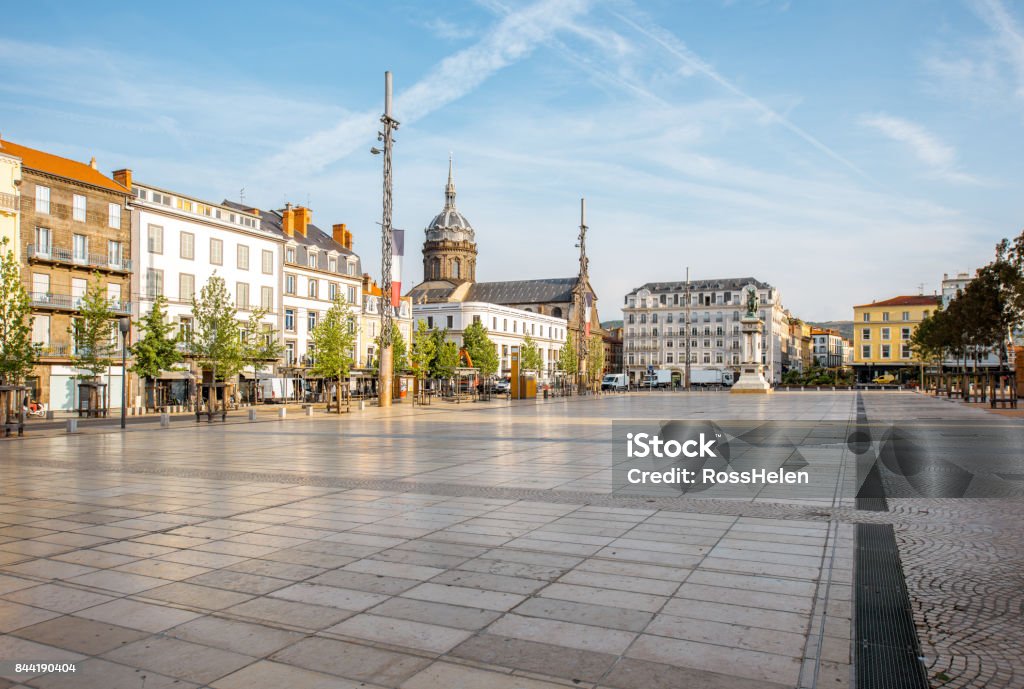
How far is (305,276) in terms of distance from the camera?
67062 millimetres

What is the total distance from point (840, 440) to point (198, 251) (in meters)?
47.6

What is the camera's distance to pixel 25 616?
5.84 meters

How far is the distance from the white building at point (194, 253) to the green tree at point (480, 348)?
37.8m

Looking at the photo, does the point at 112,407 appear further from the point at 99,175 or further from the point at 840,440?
the point at 840,440

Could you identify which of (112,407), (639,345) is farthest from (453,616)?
(639,345)

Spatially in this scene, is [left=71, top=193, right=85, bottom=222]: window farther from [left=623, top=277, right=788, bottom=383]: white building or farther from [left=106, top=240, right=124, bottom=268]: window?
[left=623, top=277, right=788, bottom=383]: white building

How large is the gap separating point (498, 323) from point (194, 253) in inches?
2393

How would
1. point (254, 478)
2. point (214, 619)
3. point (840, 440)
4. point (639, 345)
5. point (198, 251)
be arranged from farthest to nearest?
1. point (639, 345)
2. point (198, 251)
3. point (840, 440)
4. point (254, 478)
5. point (214, 619)

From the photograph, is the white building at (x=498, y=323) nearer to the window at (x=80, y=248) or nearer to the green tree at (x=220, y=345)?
the green tree at (x=220, y=345)

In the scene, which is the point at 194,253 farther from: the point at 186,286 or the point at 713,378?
the point at 713,378

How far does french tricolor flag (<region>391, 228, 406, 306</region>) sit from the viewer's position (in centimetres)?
4253

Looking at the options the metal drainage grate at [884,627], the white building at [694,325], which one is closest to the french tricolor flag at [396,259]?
the metal drainage grate at [884,627]

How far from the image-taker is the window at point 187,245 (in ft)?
177

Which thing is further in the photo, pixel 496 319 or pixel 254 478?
pixel 496 319
